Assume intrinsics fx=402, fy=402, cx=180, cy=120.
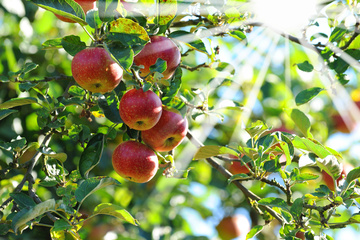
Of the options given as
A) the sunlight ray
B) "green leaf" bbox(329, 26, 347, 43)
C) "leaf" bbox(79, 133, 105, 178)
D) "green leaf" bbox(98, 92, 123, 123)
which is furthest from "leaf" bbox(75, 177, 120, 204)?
the sunlight ray

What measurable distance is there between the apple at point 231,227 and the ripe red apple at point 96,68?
190 centimetres

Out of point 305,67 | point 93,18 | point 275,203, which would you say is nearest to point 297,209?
point 275,203

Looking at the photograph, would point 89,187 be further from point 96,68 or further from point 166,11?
point 166,11

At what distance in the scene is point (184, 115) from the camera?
1.23m

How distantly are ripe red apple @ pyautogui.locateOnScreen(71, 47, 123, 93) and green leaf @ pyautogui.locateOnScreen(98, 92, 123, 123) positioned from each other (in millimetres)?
145

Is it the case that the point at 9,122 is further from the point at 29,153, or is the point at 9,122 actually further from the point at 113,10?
the point at 113,10

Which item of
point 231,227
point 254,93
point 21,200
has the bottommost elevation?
point 231,227

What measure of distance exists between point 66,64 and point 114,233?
1.00 metres

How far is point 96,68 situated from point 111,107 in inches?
8.7

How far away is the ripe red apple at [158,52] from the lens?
1146 millimetres

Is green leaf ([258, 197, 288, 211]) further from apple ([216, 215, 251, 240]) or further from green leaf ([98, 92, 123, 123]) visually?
apple ([216, 215, 251, 240])

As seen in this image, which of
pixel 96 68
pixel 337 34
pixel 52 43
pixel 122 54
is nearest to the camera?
pixel 122 54

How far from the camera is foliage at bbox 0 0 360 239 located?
1.09 m

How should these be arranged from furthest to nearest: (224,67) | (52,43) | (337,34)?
(224,67), (337,34), (52,43)
